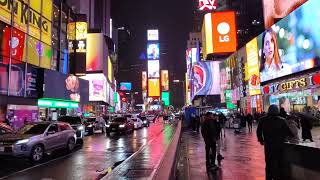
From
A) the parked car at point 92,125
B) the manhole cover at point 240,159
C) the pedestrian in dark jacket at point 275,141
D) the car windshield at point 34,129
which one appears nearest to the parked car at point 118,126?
the parked car at point 92,125

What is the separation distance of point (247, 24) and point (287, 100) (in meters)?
60.4

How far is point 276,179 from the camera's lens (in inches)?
310

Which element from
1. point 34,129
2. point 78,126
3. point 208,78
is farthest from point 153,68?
point 34,129

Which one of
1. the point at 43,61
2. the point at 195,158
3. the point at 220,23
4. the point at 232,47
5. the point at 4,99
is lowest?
the point at 195,158

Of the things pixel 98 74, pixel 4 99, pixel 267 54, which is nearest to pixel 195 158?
pixel 4 99

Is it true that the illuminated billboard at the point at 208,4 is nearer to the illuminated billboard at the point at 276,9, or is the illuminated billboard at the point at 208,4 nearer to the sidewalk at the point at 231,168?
the illuminated billboard at the point at 276,9

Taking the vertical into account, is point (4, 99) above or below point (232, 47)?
below

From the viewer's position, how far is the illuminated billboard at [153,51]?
6363 inches

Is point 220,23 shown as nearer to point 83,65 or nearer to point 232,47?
point 232,47

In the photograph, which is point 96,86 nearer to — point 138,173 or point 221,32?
point 221,32

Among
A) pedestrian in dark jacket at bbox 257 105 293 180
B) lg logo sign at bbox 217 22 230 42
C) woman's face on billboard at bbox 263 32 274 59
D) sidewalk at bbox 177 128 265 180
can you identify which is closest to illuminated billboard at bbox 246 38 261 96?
woman's face on billboard at bbox 263 32 274 59

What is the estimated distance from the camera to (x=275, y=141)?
25.8 feet

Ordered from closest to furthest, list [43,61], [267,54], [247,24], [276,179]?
1. [276,179]
2. [43,61]
3. [267,54]
4. [247,24]

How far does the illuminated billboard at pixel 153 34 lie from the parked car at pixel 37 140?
487 feet
